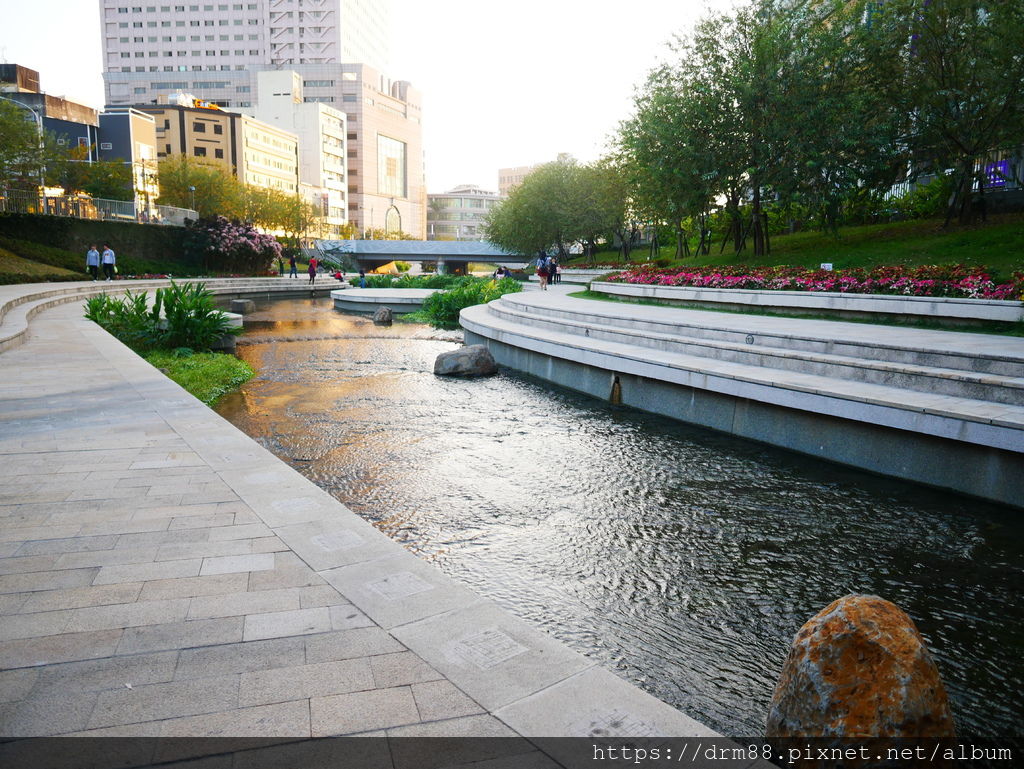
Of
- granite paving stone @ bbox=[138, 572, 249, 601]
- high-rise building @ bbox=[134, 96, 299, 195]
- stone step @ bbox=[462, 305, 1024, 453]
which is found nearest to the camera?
granite paving stone @ bbox=[138, 572, 249, 601]

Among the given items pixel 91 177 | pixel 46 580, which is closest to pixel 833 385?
pixel 46 580

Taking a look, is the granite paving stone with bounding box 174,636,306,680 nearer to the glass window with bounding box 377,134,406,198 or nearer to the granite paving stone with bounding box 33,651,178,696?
the granite paving stone with bounding box 33,651,178,696

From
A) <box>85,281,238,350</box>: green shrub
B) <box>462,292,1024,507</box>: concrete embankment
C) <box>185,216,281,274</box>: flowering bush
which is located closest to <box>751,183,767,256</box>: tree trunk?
<box>462,292,1024,507</box>: concrete embankment

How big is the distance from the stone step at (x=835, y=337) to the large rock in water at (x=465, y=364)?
7.62 feet

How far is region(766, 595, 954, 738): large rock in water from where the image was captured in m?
2.56

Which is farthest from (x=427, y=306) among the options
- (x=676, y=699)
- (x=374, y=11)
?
(x=374, y=11)

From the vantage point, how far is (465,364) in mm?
13734

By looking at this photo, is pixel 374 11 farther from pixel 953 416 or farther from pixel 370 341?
pixel 953 416

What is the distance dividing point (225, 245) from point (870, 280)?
122ft

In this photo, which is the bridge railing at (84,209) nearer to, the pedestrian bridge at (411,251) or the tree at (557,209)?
the tree at (557,209)

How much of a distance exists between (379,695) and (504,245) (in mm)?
49032

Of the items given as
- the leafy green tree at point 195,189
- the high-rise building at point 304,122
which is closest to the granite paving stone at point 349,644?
the leafy green tree at point 195,189

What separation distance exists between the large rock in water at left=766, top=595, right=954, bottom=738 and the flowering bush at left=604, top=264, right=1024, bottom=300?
11092mm

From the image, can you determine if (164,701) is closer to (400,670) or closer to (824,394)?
(400,670)
